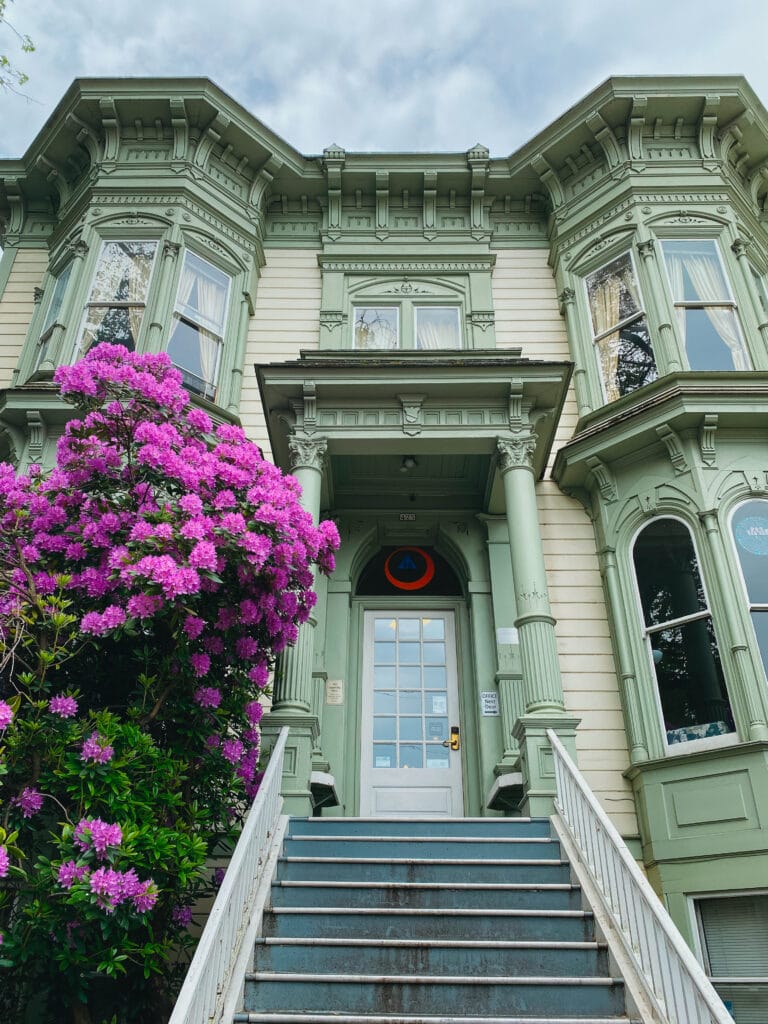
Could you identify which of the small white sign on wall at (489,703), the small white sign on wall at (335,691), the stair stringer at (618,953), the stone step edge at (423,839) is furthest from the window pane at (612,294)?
the stair stringer at (618,953)

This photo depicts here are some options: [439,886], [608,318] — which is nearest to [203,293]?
[608,318]

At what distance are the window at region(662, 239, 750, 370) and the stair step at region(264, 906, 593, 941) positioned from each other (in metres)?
6.18

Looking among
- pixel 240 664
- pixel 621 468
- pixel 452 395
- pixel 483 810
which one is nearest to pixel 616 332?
pixel 621 468

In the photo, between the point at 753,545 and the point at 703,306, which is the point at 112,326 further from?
the point at 753,545

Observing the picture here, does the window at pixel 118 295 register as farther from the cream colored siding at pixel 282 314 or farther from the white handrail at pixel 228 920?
the white handrail at pixel 228 920

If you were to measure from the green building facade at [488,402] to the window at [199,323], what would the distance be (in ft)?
0.14

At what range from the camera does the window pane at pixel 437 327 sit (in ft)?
32.6

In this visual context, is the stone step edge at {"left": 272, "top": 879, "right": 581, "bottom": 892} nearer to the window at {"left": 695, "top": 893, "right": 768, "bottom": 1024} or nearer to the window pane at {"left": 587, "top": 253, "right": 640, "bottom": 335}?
the window at {"left": 695, "top": 893, "right": 768, "bottom": 1024}

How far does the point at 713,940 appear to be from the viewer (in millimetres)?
6023

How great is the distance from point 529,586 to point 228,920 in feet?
12.2

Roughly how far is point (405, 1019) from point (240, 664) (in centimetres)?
244

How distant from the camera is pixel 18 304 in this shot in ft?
33.2

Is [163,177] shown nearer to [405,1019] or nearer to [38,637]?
[38,637]

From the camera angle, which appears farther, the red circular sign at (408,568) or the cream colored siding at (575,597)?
the red circular sign at (408,568)
